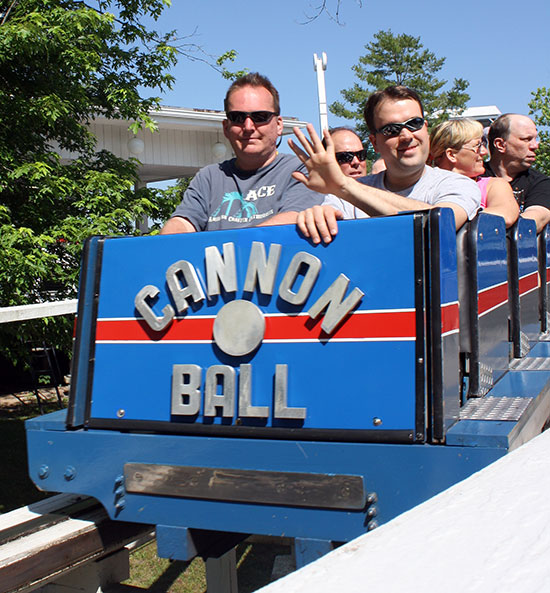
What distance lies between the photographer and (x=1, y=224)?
193 inches

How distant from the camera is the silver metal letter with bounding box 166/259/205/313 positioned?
2314 millimetres

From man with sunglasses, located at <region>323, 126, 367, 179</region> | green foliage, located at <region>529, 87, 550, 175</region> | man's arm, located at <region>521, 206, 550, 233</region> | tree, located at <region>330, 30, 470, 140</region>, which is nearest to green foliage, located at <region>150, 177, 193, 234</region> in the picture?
man with sunglasses, located at <region>323, 126, 367, 179</region>

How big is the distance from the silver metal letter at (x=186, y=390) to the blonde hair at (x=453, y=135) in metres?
2.31

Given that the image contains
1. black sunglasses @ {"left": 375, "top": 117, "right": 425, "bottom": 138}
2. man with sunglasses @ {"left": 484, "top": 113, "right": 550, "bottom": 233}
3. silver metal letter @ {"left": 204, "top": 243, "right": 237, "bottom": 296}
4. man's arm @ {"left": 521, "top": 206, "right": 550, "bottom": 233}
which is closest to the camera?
silver metal letter @ {"left": 204, "top": 243, "right": 237, "bottom": 296}

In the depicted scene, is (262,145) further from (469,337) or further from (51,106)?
(51,106)

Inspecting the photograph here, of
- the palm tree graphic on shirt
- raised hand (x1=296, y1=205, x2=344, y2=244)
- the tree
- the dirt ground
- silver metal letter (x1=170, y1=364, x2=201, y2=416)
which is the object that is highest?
the tree

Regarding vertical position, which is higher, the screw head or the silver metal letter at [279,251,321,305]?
the silver metal letter at [279,251,321,305]

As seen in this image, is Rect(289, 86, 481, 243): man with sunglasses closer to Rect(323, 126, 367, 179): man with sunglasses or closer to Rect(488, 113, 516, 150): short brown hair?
Rect(323, 126, 367, 179): man with sunglasses

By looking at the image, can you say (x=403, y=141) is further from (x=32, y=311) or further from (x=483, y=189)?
(x=32, y=311)

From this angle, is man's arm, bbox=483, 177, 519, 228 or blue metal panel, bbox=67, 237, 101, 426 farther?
man's arm, bbox=483, 177, 519, 228

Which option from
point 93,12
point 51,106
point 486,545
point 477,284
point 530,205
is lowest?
point 486,545

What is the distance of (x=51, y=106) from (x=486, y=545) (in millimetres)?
4804

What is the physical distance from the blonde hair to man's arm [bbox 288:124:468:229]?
149 cm

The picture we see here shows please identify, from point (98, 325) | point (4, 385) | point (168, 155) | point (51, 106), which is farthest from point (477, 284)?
point (168, 155)
